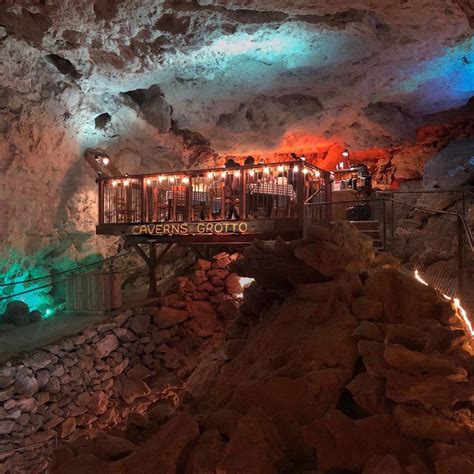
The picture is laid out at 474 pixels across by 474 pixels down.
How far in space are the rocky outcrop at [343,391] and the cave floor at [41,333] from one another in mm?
5539

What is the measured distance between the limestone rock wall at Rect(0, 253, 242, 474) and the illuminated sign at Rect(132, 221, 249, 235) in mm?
1904

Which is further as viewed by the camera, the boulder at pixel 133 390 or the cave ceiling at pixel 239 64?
the boulder at pixel 133 390

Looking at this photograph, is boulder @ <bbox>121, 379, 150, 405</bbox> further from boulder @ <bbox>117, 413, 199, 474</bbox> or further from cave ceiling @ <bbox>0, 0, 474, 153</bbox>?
cave ceiling @ <bbox>0, 0, 474, 153</bbox>

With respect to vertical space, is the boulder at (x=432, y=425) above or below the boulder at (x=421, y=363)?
below

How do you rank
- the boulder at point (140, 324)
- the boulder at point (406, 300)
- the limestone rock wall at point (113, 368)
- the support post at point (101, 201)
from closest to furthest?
the boulder at point (406, 300) < the limestone rock wall at point (113, 368) < the boulder at point (140, 324) < the support post at point (101, 201)

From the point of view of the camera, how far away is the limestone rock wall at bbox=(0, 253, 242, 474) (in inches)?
378

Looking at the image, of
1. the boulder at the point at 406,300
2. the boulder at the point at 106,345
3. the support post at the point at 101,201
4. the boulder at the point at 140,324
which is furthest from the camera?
the support post at the point at 101,201

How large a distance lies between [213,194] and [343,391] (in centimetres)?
934

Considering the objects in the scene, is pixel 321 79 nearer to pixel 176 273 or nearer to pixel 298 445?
pixel 176 273

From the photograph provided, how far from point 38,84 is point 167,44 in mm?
3918

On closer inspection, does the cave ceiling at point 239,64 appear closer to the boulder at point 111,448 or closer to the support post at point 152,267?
the support post at point 152,267

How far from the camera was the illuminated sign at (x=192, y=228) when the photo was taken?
12.4 m

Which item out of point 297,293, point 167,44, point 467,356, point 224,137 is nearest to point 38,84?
point 167,44

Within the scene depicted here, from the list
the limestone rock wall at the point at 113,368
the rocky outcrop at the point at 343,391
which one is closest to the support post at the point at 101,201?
the limestone rock wall at the point at 113,368
